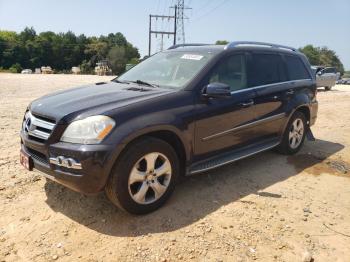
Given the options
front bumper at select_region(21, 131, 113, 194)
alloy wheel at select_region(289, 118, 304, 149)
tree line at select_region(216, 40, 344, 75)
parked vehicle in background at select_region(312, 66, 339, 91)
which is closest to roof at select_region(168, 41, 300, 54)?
alloy wheel at select_region(289, 118, 304, 149)

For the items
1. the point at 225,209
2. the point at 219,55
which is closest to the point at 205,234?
the point at 225,209

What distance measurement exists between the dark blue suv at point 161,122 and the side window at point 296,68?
0.61ft

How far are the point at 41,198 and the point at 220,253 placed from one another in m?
2.12

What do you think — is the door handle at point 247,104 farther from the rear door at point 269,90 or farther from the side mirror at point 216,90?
the side mirror at point 216,90

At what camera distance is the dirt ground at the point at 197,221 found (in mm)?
3219

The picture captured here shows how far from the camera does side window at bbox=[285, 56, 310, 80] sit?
5.98 metres

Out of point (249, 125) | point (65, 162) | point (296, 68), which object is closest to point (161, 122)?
point (65, 162)

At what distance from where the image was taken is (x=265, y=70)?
5.34 meters

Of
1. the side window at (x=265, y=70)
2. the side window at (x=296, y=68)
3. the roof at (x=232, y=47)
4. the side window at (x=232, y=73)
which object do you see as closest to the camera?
the side window at (x=232, y=73)

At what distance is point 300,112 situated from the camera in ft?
20.0

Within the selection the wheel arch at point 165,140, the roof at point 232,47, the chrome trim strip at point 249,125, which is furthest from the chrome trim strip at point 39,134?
the roof at point 232,47

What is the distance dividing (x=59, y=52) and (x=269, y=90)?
94299mm

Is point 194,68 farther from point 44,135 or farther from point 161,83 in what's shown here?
point 44,135

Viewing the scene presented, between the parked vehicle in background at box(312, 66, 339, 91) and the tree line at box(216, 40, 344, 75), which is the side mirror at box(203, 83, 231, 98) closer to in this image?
the parked vehicle in background at box(312, 66, 339, 91)
